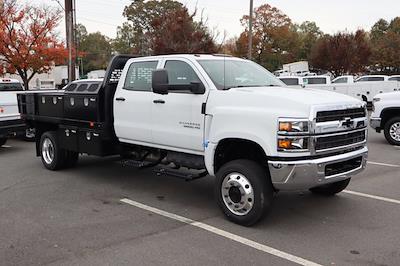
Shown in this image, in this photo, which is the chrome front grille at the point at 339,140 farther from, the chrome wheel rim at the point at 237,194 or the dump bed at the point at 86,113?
the dump bed at the point at 86,113

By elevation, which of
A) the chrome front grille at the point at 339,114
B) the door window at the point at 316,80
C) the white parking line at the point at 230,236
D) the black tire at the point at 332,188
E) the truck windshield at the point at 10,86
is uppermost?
the door window at the point at 316,80

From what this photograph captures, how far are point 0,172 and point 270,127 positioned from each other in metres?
6.05

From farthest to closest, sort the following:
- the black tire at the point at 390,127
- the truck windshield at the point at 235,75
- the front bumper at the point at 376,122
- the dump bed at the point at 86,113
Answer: the front bumper at the point at 376,122 < the black tire at the point at 390,127 < the dump bed at the point at 86,113 < the truck windshield at the point at 235,75

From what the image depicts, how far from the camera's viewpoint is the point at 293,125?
5.00 m

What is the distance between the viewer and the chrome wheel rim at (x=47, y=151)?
348 inches

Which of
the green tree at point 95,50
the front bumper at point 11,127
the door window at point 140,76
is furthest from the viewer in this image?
the green tree at point 95,50

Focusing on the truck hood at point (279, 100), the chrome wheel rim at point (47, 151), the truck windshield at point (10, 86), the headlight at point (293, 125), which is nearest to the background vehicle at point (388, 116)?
the truck hood at point (279, 100)

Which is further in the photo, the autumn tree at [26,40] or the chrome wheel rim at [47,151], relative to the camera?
the autumn tree at [26,40]

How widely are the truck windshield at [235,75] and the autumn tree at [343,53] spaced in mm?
41149

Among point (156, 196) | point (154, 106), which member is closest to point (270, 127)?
point (154, 106)

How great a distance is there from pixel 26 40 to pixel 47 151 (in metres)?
15.8

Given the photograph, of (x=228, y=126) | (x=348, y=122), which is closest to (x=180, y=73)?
(x=228, y=126)

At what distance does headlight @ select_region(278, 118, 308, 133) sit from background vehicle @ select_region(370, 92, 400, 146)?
295 inches

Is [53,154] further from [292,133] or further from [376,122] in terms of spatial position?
[376,122]
